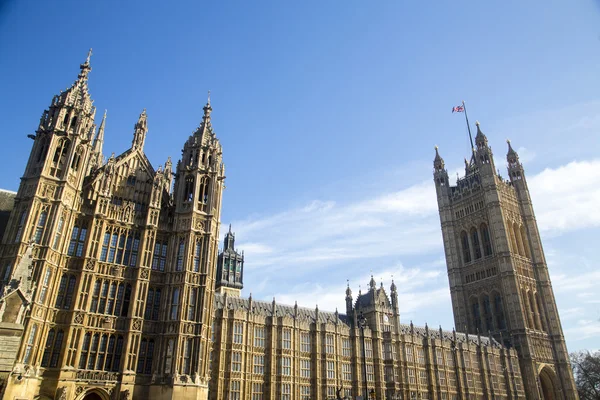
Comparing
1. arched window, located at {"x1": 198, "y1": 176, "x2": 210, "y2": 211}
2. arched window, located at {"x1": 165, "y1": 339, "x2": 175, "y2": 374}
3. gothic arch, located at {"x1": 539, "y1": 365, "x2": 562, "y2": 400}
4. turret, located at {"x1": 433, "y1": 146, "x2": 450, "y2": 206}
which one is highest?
turret, located at {"x1": 433, "y1": 146, "x2": 450, "y2": 206}

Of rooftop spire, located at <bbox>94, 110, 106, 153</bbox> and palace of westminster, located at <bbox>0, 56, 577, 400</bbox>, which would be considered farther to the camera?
rooftop spire, located at <bbox>94, 110, 106, 153</bbox>

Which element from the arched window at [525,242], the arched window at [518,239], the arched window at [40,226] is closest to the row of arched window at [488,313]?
the arched window at [518,239]

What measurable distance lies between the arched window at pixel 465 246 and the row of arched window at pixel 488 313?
10.0 m

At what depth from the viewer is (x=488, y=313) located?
107 metres

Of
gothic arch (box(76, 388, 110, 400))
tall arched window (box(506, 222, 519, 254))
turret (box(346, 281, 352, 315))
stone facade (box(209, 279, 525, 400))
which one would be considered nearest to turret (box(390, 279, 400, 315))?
stone facade (box(209, 279, 525, 400))

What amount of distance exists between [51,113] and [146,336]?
64.9ft

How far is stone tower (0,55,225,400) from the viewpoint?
32781mm

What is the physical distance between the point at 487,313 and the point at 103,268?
92.8m

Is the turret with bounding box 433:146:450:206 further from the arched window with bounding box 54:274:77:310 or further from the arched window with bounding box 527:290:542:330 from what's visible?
the arched window with bounding box 54:274:77:310

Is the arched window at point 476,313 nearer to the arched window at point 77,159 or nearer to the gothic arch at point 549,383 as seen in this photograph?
the gothic arch at point 549,383

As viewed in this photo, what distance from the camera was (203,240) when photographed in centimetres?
4041

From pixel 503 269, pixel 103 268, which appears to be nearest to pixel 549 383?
pixel 503 269

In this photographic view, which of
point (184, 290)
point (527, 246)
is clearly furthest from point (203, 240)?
point (527, 246)

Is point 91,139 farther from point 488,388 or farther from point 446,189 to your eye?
point 446,189
